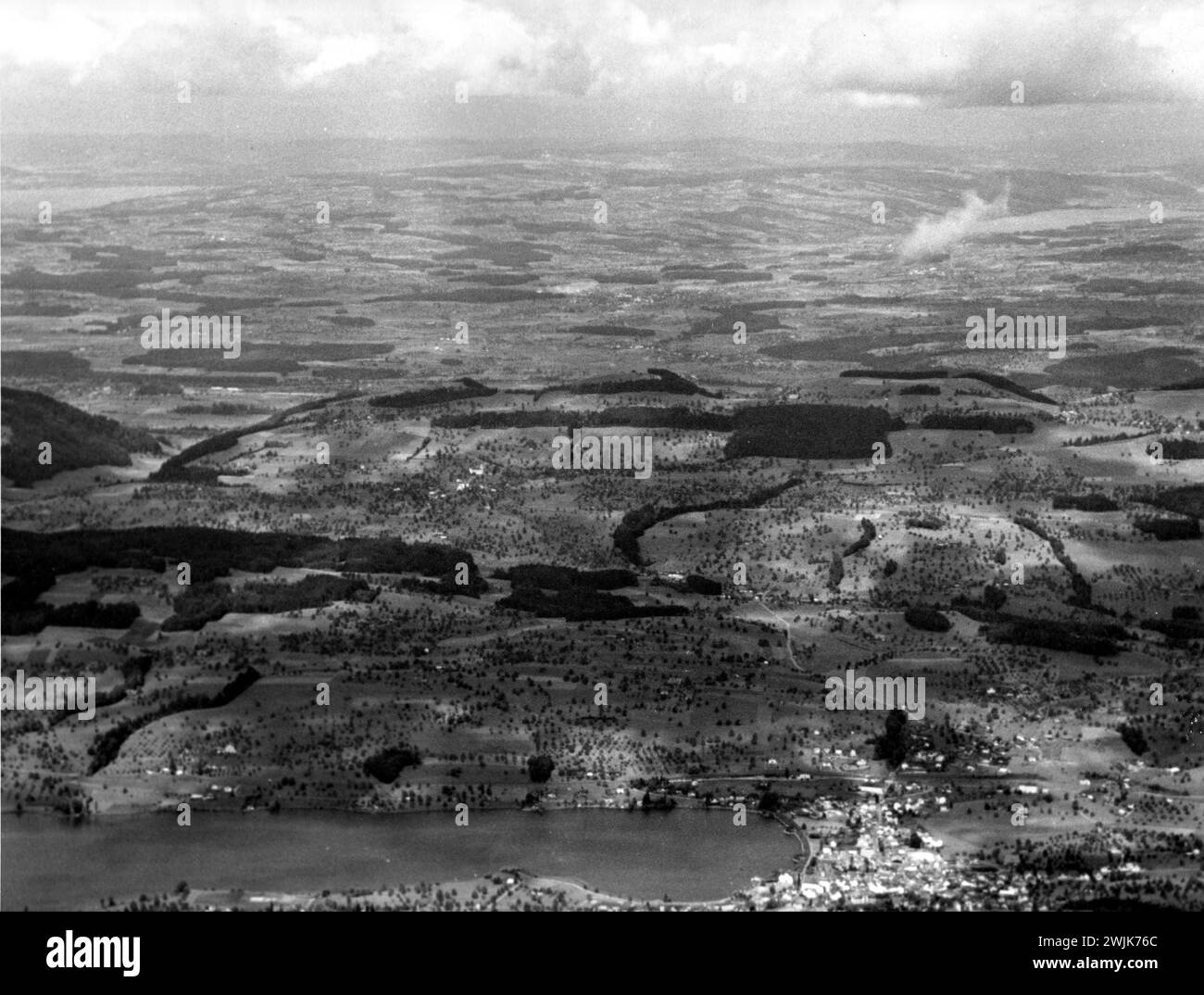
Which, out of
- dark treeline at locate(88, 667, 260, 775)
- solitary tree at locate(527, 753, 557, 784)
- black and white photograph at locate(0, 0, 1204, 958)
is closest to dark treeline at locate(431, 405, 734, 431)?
black and white photograph at locate(0, 0, 1204, 958)

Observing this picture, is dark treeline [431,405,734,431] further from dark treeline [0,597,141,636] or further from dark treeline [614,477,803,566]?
dark treeline [0,597,141,636]

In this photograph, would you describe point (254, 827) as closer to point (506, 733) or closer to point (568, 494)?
point (506, 733)

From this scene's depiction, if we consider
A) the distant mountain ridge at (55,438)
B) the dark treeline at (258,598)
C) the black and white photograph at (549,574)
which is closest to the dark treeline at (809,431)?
the black and white photograph at (549,574)

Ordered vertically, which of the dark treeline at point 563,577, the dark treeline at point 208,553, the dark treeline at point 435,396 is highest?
the dark treeline at point 435,396

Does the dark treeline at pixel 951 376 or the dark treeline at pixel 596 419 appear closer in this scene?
the dark treeline at pixel 596 419

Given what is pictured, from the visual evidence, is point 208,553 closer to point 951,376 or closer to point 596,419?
point 596,419

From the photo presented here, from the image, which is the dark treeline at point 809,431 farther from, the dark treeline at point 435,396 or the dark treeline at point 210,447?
the dark treeline at point 210,447
